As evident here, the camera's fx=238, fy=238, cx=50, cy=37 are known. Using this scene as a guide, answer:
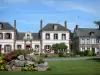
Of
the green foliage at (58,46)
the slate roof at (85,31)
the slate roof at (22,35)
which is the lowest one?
the green foliage at (58,46)

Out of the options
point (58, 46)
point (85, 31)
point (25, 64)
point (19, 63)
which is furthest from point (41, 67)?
point (85, 31)

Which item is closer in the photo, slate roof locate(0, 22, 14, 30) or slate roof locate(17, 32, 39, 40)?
slate roof locate(0, 22, 14, 30)

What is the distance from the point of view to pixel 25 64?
736 inches

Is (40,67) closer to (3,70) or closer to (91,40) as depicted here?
(3,70)

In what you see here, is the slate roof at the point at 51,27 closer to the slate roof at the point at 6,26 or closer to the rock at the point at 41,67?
the slate roof at the point at 6,26

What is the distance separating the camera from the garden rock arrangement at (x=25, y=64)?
59.9 ft

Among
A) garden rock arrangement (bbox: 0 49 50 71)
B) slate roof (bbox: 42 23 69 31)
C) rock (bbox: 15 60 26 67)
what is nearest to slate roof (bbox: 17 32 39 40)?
slate roof (bbox: 42 23 69 31)

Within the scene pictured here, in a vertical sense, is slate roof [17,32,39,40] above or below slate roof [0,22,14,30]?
below

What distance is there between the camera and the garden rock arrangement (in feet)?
59.9

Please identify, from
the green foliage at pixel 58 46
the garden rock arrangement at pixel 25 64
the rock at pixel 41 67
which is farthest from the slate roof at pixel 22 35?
the rock at pixel 41 67

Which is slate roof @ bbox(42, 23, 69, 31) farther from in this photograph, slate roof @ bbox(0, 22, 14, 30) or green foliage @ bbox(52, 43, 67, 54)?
slate roof @ bbox(0, 22, 14, 30)

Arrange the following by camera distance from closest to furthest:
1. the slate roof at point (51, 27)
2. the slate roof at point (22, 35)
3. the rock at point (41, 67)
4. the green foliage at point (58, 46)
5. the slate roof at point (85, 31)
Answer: the rock at point (41, 67) < the green foliage at point (58, 46) < the slate roof at point (51, 27) < the slate roof at point (22, 35) < the slate roof at point (85, 31)

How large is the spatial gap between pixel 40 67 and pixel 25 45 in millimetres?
41648

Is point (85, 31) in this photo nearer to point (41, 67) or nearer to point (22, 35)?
point (22, 35)
